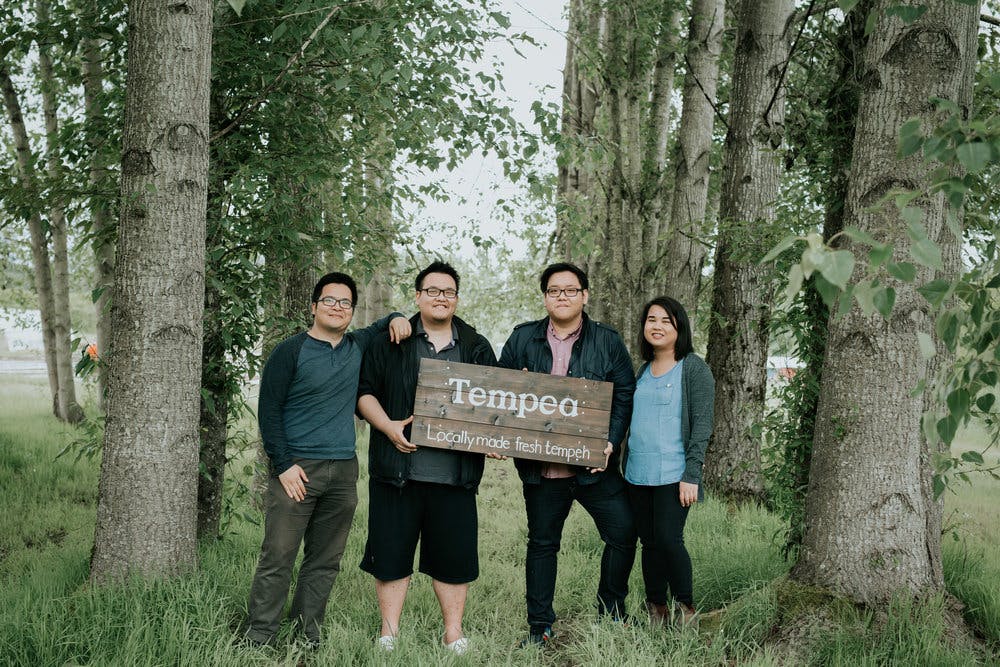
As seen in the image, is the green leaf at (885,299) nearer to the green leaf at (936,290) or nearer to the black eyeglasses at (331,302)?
the green leaf at (936,290)

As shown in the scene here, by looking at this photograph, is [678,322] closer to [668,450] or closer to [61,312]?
[668,450]

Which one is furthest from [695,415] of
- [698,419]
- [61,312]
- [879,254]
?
[61,312]

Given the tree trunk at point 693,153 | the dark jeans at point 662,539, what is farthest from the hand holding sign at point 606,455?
the tree trunk at point 693,153

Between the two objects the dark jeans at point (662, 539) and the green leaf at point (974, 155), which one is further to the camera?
the dark jeans at point (662, 539)

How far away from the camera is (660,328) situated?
4.08m

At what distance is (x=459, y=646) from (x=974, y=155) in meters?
3.21

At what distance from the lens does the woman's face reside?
13.4 ft

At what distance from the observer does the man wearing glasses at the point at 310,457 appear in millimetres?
3658

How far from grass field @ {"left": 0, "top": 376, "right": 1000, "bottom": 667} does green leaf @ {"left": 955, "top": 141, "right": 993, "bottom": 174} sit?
2.57 m

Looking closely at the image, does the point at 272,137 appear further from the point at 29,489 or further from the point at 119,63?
the point at 29,489

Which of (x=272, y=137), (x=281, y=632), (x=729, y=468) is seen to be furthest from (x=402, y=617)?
(x=729, y=468)

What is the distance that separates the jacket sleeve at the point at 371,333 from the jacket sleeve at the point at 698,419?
1.65m

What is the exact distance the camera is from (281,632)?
3816mm

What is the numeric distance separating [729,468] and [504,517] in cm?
240
